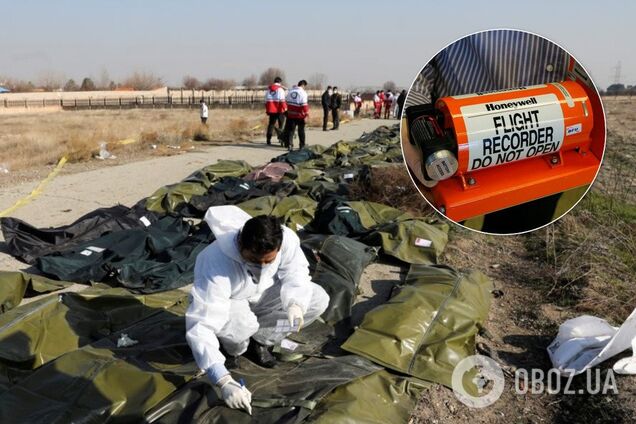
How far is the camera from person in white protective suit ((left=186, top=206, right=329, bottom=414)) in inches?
98.7

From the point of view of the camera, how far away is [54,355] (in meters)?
3.23

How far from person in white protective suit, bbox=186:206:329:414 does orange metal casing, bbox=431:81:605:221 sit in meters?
0.99

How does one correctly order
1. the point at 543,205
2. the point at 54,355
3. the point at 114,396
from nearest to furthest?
the point at 543,205 → the point at 114,396 → the point at 54,355

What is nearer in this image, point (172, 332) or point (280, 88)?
point (172, 332)

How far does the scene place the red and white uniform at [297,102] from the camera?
37.4ft

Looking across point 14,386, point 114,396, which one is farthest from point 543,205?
point 14,386

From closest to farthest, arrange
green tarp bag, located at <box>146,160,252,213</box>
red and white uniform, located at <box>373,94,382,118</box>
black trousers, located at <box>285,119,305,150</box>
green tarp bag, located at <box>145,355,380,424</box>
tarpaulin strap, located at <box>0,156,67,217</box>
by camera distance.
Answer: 1. green tarp bag, located at <box>145,355,380,424</box>
2. green tarp bag, located at <box>146,160,252,213</box>
3. tarpaulin strap, located at <box>0,156,67,217</box>
4. black trousers, located at <box>285,119,305,150</box>
5. red and white uniform, located at <box>373,94,382,118</box>

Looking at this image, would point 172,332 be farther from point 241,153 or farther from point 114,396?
point 241,153

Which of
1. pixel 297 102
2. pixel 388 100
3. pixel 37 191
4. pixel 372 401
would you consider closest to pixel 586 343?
pixel 372 401

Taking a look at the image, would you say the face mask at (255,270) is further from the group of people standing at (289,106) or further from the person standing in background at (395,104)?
the person standing in background at (395,104)

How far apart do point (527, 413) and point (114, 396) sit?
2158mm

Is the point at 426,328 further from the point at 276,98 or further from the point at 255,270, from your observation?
the point at 276,98

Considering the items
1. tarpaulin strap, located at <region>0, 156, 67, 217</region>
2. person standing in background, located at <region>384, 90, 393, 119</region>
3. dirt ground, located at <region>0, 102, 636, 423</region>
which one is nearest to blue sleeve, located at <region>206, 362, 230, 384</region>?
dirt ground, located at <region>0, 102, 636, 423</region>

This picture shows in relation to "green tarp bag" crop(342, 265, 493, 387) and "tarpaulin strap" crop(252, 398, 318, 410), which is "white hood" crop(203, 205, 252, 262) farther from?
"green tarp bag" crop(342, 265, 493, 387)
